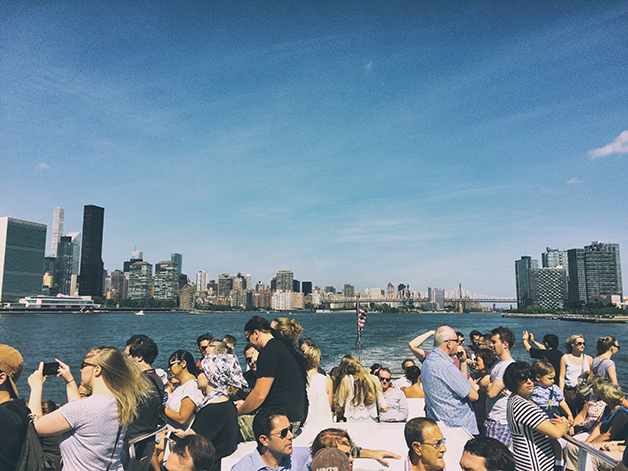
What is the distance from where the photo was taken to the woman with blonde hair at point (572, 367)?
6.68 m

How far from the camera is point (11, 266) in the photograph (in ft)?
512

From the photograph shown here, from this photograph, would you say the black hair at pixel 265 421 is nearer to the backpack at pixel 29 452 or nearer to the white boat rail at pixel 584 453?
the backpack at pixel 29 452

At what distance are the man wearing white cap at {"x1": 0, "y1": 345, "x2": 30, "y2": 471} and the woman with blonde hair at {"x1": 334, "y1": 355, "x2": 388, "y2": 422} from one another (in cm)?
383

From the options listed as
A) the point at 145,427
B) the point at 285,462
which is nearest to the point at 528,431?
the point at 285,462

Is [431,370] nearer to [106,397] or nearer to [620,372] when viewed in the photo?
[106,397]

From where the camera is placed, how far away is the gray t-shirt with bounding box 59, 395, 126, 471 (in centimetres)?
294

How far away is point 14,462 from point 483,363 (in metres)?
5.37

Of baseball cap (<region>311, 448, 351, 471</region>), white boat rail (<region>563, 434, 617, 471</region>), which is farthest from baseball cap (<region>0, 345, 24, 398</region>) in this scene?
white boat rail (<region>563, 434, 617, 471</region>)

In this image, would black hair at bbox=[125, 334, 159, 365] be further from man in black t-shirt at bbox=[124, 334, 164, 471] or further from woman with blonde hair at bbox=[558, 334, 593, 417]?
woman with blonde hair at bbox=[558, 334, 593, 417]

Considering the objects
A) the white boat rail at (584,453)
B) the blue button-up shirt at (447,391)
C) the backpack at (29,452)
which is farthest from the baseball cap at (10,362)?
the white boat rail at (584,453)

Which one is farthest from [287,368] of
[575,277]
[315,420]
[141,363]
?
[575,277]

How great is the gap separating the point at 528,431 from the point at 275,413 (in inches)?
88.4

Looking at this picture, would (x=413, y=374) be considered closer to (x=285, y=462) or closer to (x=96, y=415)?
(x=285, y=462)

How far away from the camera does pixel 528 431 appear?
12.1 ft
